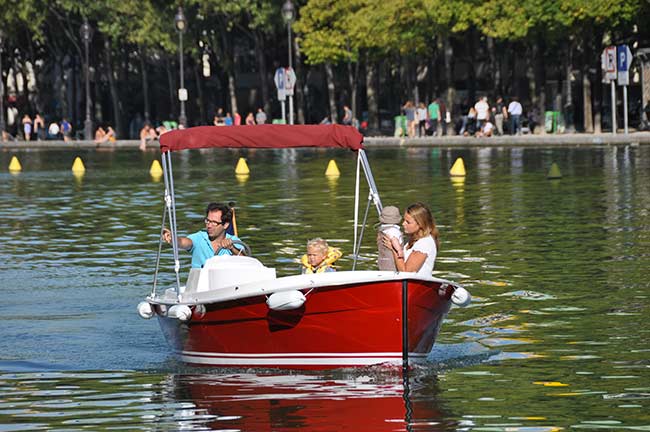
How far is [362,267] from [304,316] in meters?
7.67

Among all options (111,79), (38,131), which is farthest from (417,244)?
(38,131)

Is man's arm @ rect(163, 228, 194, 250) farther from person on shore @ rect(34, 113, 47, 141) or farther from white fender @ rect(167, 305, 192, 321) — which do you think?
person on shore @ rect(34, 113, 47, 141)

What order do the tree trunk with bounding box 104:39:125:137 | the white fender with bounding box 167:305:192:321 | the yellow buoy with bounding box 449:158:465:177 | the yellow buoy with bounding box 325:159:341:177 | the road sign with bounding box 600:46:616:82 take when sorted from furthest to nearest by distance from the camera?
the tree trunk with bounding box 104:39:125:137
the road sign with bounding box 600:46:616:82
the yellow buoy with bounding box 325:159:341:177
the yellow buoy with bounding box 449:158:465:177
the white fender with bounding box 167:305:192:321

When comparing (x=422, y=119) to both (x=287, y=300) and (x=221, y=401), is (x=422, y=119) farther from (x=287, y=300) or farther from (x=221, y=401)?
(x=221, y=401)

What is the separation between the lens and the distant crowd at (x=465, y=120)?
64688 millimetres

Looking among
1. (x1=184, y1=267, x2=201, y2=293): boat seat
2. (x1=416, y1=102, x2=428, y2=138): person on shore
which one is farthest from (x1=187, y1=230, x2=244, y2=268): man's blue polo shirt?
(x1=416, y1=102, x2=428, y2=138): person on shore

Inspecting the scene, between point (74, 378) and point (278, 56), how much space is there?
69.4m

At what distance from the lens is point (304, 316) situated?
1342cm

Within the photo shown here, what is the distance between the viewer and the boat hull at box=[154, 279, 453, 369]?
13.2 metres

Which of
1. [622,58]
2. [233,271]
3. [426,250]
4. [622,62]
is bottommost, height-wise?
[233,271]

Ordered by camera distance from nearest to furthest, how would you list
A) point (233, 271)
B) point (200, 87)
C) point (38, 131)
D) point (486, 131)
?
point (233, 271) → point (486, 131) → point (38, 131) → point (200, 87)

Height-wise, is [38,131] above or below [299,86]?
below

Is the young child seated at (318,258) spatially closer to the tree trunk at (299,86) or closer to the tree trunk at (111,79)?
the tree trunk at (299,86)

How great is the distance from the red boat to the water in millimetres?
180
